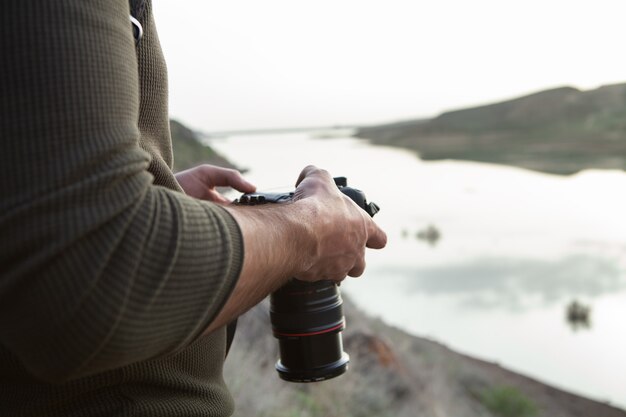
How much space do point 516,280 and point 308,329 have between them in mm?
29270

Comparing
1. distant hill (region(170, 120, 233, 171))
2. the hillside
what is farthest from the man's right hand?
distant hill (region(170, 120, 233, 171))

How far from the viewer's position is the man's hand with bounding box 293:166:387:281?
3.69 ft

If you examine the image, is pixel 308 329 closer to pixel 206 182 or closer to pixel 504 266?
pixel 206 182

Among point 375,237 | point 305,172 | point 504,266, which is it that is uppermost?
point 305,172

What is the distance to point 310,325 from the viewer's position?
135cm

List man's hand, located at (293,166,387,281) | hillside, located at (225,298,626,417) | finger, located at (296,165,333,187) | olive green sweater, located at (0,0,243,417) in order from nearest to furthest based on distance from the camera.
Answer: olive green sweater, located at (0,0,243,417) < man's hand, located at (293,166,387,281) < finger, located at (296,165,333,187) < hillside, located at (225,298,626,417)

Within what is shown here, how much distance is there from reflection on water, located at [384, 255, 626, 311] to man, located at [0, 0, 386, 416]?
24.0 meters

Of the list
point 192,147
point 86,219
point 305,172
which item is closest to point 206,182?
point 305,172

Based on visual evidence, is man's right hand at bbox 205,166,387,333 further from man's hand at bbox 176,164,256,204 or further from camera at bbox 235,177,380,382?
man's hand at bbox 176,164,256,204

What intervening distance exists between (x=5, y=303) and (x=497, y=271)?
3154 centimetres

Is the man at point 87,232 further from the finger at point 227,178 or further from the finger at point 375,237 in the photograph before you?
the finger at point 227,178

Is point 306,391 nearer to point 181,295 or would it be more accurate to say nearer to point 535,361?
point 181,295

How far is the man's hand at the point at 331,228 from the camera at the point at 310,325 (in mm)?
86

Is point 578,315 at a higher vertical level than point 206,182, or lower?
lower
